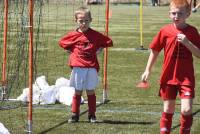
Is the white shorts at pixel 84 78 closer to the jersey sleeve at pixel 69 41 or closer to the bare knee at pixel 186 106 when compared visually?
the jersey sleeve at pixel 69 41

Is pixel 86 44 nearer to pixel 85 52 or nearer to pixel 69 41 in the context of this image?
pixel 85 52

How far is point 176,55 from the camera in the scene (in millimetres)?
7156

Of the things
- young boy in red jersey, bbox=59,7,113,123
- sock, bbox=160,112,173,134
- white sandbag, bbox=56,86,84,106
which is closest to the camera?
sock, bbox=160,112,173,134

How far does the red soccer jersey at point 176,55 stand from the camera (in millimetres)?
7094

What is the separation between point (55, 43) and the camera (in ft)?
70.8

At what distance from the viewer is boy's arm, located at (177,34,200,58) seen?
6.89m

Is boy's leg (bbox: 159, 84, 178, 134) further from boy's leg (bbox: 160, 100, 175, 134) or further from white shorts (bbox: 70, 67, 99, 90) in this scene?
white shorts (bbox: 70, 67, 99, 90)

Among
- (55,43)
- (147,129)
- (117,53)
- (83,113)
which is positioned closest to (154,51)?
(147,129)

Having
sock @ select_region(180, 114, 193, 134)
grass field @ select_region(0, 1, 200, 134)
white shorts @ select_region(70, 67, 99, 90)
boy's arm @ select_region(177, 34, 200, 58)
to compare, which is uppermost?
boy's arm @ select_region(177, 34, 200, 58)

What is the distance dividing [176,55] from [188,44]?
0.28m

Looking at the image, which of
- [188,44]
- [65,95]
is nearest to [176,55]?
[188,44]

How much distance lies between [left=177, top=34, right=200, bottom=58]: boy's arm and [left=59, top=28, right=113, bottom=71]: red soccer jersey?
6.44 ft

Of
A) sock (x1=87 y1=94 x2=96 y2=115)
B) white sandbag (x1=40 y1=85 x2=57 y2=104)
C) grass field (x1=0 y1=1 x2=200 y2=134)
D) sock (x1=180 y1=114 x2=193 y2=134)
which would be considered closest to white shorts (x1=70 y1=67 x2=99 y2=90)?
sock (x1=87 y1=94 x2=96 y2=115)

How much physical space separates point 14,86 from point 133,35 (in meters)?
13.6
